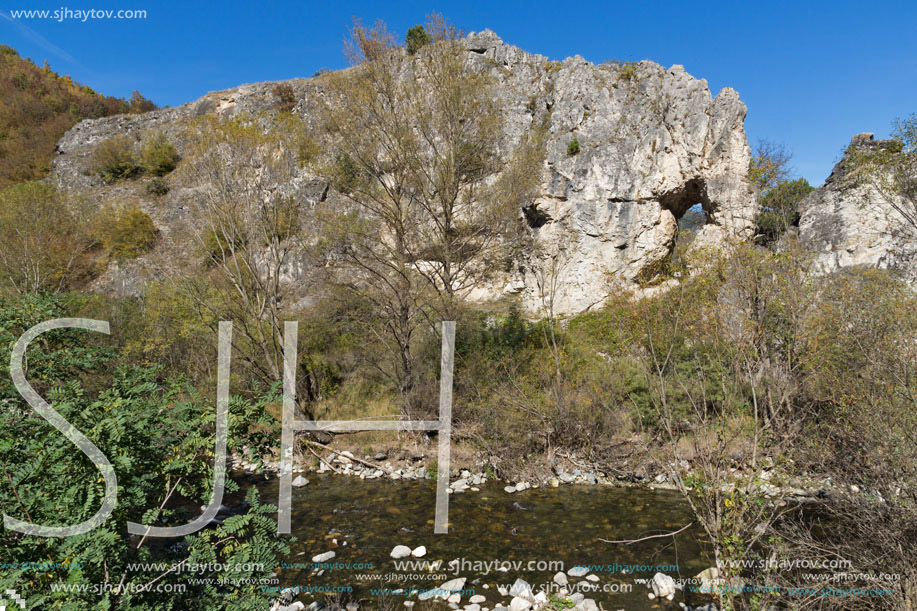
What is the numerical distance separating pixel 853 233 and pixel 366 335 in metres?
17.4

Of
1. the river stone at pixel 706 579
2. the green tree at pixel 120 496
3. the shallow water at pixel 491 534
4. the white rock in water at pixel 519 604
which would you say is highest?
the green tree at pixel 120 496

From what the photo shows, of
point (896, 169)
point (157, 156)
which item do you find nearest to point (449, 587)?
point (896, 169)

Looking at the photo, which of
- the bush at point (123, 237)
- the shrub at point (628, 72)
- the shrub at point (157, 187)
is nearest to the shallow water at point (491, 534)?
the shrub at point (628, 72)

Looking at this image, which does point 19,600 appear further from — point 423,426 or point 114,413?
point 423,426

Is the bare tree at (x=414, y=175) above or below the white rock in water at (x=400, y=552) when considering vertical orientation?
above

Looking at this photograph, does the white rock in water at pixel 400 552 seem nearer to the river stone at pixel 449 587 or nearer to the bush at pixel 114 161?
the river stone at pixel 449 587

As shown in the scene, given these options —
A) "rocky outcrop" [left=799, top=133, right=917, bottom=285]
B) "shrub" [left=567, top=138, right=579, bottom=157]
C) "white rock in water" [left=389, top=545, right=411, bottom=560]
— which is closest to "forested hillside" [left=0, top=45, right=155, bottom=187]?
"shrub" [left=567, top=138, right=579, bottom=157]

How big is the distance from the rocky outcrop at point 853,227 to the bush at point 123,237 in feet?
104

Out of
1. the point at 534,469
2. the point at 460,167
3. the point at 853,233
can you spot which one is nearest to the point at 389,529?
the point at 534,469

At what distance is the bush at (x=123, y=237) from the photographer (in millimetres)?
25656

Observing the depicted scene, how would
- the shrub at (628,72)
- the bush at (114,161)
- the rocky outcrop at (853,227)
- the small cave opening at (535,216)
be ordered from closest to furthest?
the rocky outcrop at (853,227) → the shrub at (628,72) → the small cave opening at (535,216) → the bush at (114,161)

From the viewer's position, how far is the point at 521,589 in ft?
18.7

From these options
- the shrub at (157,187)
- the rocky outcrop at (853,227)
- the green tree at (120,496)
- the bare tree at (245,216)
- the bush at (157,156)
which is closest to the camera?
the green tree at (120,496)

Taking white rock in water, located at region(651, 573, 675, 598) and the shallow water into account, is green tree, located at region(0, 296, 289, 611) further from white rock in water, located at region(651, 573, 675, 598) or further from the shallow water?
white rock in water, located at region(651, 573, 675, 598)
